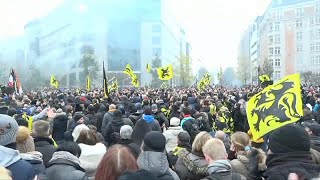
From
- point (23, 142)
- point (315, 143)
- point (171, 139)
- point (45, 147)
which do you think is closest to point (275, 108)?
point (315, 143)

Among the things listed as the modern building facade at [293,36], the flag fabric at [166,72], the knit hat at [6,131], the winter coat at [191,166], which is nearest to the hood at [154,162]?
the winter coat at [191,166]

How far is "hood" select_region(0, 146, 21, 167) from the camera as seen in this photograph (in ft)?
11.8

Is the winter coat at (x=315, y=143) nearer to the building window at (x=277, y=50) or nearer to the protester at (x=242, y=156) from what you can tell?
the protester at (x=242, y=156)

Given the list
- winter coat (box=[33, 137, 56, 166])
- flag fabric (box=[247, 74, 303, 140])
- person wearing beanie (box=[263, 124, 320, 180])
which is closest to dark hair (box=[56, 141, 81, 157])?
winter coat (box=[33, 137, 56, 166])

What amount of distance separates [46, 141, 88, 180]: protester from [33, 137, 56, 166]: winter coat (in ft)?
3.80

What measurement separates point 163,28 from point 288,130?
298ft

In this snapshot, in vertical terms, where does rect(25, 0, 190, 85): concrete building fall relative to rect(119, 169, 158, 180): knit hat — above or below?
above

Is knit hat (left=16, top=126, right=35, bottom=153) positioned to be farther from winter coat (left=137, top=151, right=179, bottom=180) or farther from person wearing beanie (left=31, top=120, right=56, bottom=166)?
winter coat (left=137, top=151, right=179, bottom=180)

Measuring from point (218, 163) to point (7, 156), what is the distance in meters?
1.79

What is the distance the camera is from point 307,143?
3568mm

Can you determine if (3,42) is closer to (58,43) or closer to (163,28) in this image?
(58,43)

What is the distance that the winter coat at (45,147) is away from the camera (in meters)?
5.33

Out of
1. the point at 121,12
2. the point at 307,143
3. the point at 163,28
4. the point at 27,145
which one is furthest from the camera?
the point at 163,28

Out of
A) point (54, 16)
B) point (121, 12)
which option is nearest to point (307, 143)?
point (54, 16)
